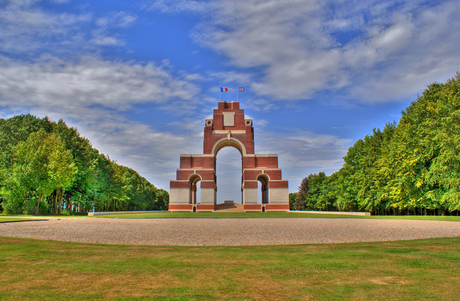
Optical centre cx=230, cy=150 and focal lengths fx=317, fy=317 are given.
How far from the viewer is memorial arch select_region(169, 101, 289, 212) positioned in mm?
56219

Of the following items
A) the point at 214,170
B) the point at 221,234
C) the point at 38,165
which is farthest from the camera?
the point at 214,170

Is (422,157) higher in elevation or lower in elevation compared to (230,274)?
higher

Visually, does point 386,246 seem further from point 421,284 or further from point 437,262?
point 421,284

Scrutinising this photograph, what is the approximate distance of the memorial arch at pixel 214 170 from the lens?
184 feet

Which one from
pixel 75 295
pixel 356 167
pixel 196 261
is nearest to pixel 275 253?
pixel 196 261

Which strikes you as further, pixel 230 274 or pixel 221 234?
pixel 221 234

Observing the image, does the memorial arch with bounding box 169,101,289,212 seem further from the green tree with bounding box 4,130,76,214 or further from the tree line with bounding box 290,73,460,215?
the green tree with bounding box 4,130,76,214

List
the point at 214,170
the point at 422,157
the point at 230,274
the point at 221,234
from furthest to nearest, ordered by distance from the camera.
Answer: the point at 214,170 < the point at 422,157 < the point at 221,234 < the point at 230,274

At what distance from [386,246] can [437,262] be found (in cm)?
225

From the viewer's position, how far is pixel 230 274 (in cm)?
587

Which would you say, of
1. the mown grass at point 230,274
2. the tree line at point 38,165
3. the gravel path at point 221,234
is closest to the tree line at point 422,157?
the gravel path at point 221,234

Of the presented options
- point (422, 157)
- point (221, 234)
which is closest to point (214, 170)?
point (422, 157)

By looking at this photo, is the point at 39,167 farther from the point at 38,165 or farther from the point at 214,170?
the point at 214,170

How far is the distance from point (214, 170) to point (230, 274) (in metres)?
54.6
